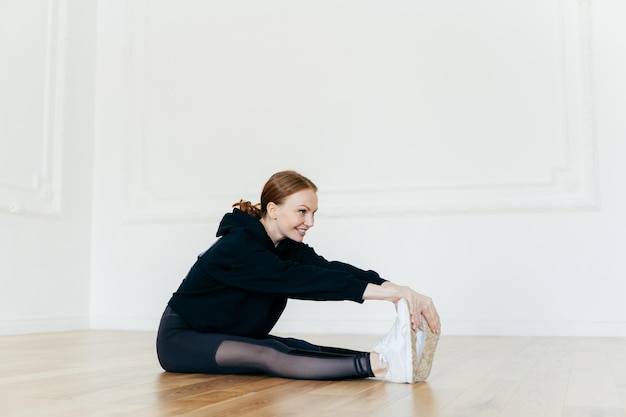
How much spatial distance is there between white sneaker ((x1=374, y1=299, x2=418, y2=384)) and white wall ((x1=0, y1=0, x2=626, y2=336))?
7.66ft

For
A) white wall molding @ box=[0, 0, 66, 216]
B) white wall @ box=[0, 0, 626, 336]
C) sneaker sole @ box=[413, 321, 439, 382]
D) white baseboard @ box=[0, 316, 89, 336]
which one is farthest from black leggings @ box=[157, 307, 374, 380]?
white wall molding @ box=[0, 0, 66, 216]

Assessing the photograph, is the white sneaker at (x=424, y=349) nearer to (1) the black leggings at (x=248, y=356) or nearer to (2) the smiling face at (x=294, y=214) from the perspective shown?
(1) the black leggings at (x=248, y=356)

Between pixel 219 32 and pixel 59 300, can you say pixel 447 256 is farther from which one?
pixel 59 300

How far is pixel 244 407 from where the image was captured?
1689 millimetres

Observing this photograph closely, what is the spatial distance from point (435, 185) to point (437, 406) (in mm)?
2950

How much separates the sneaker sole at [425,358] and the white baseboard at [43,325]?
3151 mm

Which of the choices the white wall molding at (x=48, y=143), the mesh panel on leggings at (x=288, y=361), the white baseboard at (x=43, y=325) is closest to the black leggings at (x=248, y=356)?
the mesh panel on leggings at (x=288, y=361)

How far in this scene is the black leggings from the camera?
216 cm

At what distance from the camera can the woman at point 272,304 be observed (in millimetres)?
2080

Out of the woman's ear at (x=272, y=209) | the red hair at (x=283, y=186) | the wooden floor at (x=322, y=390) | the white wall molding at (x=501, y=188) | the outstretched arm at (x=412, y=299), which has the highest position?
the white wall molding at (x=501, y=188)

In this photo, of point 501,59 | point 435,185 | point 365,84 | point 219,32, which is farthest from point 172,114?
point 501,59

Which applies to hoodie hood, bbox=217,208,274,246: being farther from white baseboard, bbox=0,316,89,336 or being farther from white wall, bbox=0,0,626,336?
white baseboard, bbox=0,316,89,336

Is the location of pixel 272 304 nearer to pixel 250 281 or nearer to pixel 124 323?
pixel 250 281

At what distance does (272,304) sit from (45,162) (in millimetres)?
3075
